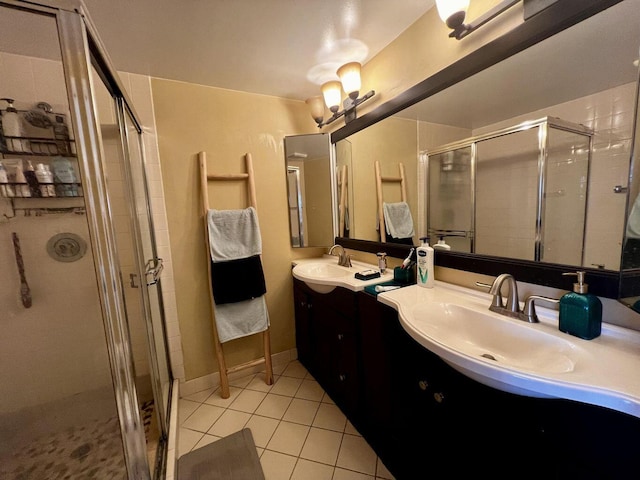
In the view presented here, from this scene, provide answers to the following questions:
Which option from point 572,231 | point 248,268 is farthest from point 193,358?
point 572,231

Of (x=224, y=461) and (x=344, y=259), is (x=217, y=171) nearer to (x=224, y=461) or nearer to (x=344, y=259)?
(x=344, y=259)

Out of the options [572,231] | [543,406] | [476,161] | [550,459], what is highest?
[476,161]

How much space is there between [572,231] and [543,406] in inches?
21.8

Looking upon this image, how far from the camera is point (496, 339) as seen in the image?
86cm

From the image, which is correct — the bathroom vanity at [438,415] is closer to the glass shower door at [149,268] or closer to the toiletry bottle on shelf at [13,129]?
the glass shower door at [149,268]

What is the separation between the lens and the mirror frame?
726 millimetres

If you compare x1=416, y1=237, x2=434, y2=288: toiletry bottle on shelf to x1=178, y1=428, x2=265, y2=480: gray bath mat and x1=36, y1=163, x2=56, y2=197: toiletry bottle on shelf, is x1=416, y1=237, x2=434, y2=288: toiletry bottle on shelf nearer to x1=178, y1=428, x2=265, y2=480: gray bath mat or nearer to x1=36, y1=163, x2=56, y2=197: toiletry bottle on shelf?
x1=178, y1=428, x2=265, y2=480: gray bath mat

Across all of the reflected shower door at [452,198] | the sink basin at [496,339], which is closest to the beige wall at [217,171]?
the reflected shower door at [452,198]

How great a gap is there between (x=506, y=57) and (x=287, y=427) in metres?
2.07

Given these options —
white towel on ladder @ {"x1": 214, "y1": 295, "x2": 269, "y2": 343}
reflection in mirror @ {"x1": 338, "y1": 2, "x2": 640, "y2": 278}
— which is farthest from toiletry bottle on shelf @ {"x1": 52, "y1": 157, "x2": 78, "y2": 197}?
reflection in mirror @ {"x1": 338, "y1": 2, "x2": 640, "y2": 278}

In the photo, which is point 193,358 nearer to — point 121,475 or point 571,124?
point 121,475

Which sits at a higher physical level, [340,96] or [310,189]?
[340,96]

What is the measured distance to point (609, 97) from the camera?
2.30 feet

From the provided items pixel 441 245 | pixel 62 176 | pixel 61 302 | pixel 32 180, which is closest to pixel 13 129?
pixel 32 180
